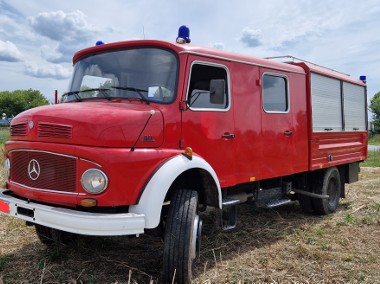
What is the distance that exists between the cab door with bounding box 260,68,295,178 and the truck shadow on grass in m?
1.00

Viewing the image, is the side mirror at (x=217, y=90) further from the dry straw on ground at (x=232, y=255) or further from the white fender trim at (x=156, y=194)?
the dry straw on ground at (x=232, y=255)

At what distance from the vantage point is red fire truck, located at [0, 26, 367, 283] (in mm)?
3486

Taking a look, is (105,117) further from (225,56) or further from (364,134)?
(364,134)

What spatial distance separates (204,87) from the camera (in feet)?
14.7

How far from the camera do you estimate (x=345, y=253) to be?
503 cm

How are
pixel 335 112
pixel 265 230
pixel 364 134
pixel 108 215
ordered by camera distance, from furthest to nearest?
pixel 364 134
pixel 335 112
pixel 265 230
pixel 108 215

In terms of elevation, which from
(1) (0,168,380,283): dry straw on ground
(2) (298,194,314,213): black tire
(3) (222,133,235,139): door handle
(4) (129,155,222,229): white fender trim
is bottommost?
(1) (0,168,380,283): dry straw on ground

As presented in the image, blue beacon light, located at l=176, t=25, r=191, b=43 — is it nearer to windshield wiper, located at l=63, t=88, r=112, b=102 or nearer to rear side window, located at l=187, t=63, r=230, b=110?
rear side window, located at l=187, t=63, r=230, b=110

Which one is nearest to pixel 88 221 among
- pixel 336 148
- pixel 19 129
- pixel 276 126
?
pixel 19 129

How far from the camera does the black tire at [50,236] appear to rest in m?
4.85

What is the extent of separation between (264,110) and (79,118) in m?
2.74

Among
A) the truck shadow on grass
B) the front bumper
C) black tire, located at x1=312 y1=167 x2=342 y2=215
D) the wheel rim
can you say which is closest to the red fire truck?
the front bumper

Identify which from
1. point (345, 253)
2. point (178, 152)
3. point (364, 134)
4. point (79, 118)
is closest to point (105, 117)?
point (79, 118)

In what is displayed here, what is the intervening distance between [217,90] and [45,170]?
198 centimetres
